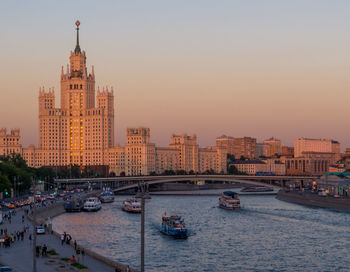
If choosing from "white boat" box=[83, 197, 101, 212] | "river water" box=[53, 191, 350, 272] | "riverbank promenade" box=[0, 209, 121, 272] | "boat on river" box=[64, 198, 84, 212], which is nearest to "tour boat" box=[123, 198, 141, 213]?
"river water" box=[53, 191, 350, 272]

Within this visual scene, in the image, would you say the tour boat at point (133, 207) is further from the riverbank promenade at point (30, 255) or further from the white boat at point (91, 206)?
the riverbank promenade at point (30, 255)

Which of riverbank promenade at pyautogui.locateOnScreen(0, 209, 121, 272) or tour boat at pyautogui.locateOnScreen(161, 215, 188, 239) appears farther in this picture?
tour boat at pyautogui.locateOnScreen(161, 215, 188, 239)

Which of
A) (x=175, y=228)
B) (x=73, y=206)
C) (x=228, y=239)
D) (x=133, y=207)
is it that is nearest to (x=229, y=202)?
(x=133, y=207)

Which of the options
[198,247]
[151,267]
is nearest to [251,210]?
[198,247]

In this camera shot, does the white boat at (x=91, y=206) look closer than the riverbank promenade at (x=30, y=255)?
No

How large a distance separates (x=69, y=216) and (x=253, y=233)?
36.1 m

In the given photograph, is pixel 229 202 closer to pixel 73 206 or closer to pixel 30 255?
pixel 73 206

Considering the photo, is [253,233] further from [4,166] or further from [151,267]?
[4,166]

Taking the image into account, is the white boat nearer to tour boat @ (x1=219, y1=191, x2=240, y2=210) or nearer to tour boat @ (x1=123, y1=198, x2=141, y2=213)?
tour boat @ (x1=123, y1=198, x2=141, y2=213)

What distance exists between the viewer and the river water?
5709 centimetres

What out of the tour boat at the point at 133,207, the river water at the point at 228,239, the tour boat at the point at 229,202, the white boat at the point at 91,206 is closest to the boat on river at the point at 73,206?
the white boat at the point at 91,206

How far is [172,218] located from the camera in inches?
3022

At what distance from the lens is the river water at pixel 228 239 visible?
187 feet

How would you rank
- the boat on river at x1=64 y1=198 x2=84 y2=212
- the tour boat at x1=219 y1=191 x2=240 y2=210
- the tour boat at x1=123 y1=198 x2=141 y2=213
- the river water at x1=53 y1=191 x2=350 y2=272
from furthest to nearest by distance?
the tour boat at x1=219 y1=191 x2=240 y2=210 → the boat on river at x1=64 y1=198 x2=84 y2=212 → the tour boat at x1=123 y1=198 x2=141 y2=213 → the river water at x1=53 y1=191 x2=350 y2=272
